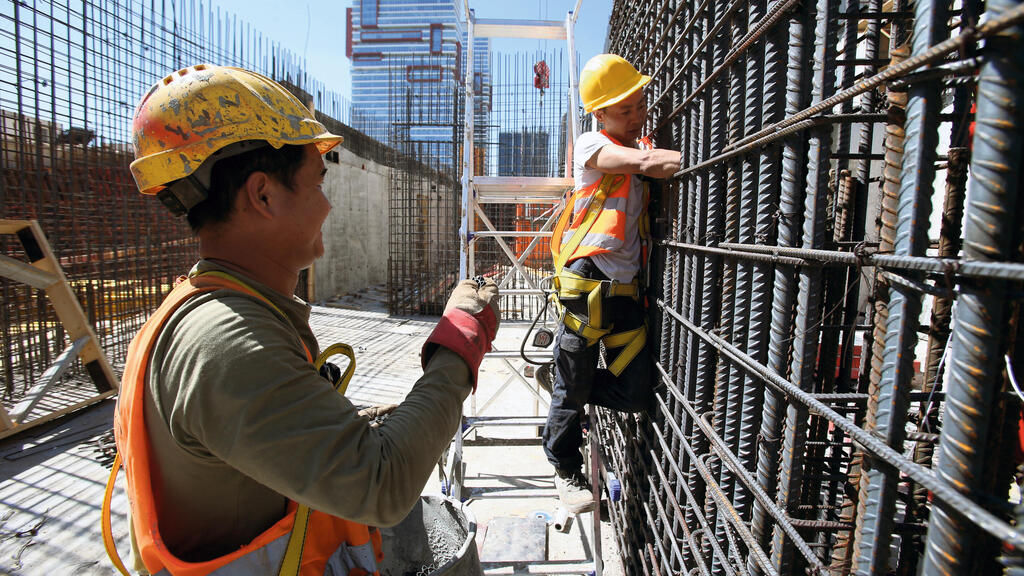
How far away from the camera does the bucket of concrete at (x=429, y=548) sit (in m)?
1.62

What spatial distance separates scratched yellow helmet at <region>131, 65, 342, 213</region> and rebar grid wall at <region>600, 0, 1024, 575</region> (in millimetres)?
1117

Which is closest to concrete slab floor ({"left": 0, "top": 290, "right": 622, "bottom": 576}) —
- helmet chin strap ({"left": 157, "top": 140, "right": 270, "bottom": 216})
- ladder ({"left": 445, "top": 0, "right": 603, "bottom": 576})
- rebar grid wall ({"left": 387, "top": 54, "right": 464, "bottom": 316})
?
ladder ({"left": 445, "top": 0, "right": 603, "bottom": 576})

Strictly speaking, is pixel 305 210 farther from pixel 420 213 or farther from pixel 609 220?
pixel 420 213

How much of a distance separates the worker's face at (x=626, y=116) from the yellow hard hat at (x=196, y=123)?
5.14 ft

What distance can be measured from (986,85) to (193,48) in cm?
1132

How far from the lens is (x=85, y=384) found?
267 inches

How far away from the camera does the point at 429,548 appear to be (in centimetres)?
176

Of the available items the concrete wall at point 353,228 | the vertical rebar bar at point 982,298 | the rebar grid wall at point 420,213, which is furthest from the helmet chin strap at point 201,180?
the concrete wall at point 353,228

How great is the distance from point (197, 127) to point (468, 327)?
0.82 m

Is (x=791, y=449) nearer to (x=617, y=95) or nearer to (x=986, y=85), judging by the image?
(x=986, y=85)

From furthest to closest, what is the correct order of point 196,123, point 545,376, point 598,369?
1. point 545,376
2. point 598,369
3. point 196,123

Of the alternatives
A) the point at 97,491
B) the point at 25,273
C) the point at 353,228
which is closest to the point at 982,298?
the point at 97,491

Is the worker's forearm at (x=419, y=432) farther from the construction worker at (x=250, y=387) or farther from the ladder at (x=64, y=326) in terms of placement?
the ladder at (x=64, y=326)

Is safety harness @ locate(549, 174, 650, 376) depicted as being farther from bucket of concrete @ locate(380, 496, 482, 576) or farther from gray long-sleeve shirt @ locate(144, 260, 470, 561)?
gray long-sleeve shirt @ locate(144, 260, 470, 561)
